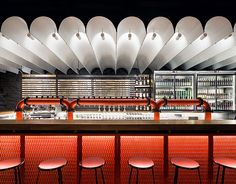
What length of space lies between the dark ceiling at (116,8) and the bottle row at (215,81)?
3.43 metres

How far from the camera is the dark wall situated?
23.0 feet

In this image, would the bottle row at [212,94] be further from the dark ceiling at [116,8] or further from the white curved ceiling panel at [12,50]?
the white curved ceiling panel at [12,50]

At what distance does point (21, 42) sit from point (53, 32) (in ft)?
2.54

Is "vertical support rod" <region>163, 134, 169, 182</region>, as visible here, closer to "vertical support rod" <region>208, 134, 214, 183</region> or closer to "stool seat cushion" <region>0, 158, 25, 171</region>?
"vertical support rod" <region>208, 134, 214, 183</region>

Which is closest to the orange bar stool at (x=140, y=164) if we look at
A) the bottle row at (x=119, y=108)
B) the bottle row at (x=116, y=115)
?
the bottle row at (x=116, y=115)

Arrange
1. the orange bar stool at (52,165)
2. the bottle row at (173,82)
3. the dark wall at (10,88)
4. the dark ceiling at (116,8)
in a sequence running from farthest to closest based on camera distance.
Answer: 1. the dark wall at (10,88)
2. the bottle row at (173,82)
3. the dark ceiling at (116,8)
4. the orange bar stool at (52,165)

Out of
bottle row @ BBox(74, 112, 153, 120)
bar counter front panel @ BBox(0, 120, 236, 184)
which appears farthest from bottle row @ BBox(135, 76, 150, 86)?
bar counter front panel @ BBox(0, 120, 236, 184)

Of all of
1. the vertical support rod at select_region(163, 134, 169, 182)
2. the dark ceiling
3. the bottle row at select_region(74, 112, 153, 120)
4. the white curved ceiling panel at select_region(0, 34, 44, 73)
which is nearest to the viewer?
the vertical support rod at select_region(163, 134, 169, 182)

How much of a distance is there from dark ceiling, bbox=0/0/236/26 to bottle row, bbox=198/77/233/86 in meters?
3.43

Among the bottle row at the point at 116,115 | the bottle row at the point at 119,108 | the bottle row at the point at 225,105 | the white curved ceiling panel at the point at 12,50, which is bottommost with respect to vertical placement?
the bottle row at the point at 116,115

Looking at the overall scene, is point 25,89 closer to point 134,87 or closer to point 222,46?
point 134,87

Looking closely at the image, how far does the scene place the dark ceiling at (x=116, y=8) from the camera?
9.94ft

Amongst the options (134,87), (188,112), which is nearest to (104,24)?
(134,87)

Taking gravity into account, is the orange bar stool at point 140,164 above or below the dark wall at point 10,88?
below
